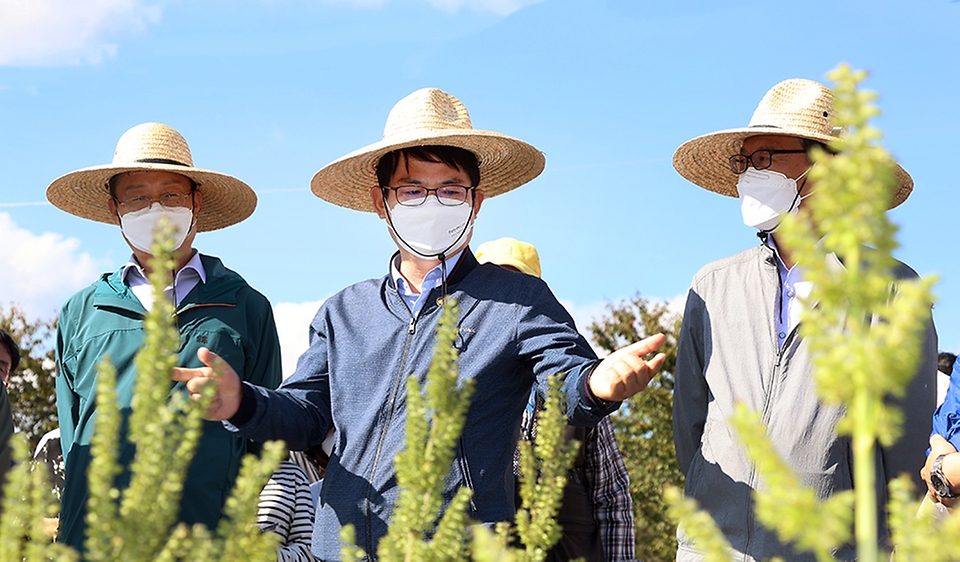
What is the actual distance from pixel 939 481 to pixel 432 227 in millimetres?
2001

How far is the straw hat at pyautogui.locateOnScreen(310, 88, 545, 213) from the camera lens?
162 inches

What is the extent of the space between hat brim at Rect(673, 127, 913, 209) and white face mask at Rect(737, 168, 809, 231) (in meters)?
0.24

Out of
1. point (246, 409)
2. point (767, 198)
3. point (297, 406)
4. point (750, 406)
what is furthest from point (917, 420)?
point (246, 409)

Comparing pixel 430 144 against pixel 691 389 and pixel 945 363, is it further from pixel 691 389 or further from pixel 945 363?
pixel 945 363

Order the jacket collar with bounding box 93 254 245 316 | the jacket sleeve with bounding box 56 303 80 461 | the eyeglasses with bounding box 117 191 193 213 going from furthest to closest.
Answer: the eyeglasses with bounding box 117 191 193 213
the jacket collar with bounding box 93 254 245 316
the jacket sleeve with bounding box 56 303 80 461

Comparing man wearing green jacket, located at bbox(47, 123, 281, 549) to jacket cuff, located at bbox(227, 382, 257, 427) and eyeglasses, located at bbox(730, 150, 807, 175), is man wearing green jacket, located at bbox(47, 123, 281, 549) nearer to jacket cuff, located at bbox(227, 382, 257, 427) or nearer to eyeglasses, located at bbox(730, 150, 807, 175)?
jacket cuff, located at bbox(227, 382, 257, 427)

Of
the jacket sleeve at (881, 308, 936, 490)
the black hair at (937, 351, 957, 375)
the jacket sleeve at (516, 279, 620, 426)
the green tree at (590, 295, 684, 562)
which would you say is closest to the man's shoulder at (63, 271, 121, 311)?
the jacket sleeve at (516, 279, 620, 426)

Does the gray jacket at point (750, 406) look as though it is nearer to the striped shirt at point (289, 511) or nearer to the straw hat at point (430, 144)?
the straw hat at point (430, 144)

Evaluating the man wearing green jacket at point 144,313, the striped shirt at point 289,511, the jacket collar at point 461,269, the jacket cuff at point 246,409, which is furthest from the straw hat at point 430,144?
the striped shirt at point 289,511

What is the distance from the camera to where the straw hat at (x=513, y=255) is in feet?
19.1

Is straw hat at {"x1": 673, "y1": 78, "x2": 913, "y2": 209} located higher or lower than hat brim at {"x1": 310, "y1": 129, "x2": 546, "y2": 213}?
higher

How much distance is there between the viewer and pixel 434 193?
3977 mm

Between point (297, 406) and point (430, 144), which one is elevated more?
point (430, 144)

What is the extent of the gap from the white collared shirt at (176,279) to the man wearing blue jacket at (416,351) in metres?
0.99
